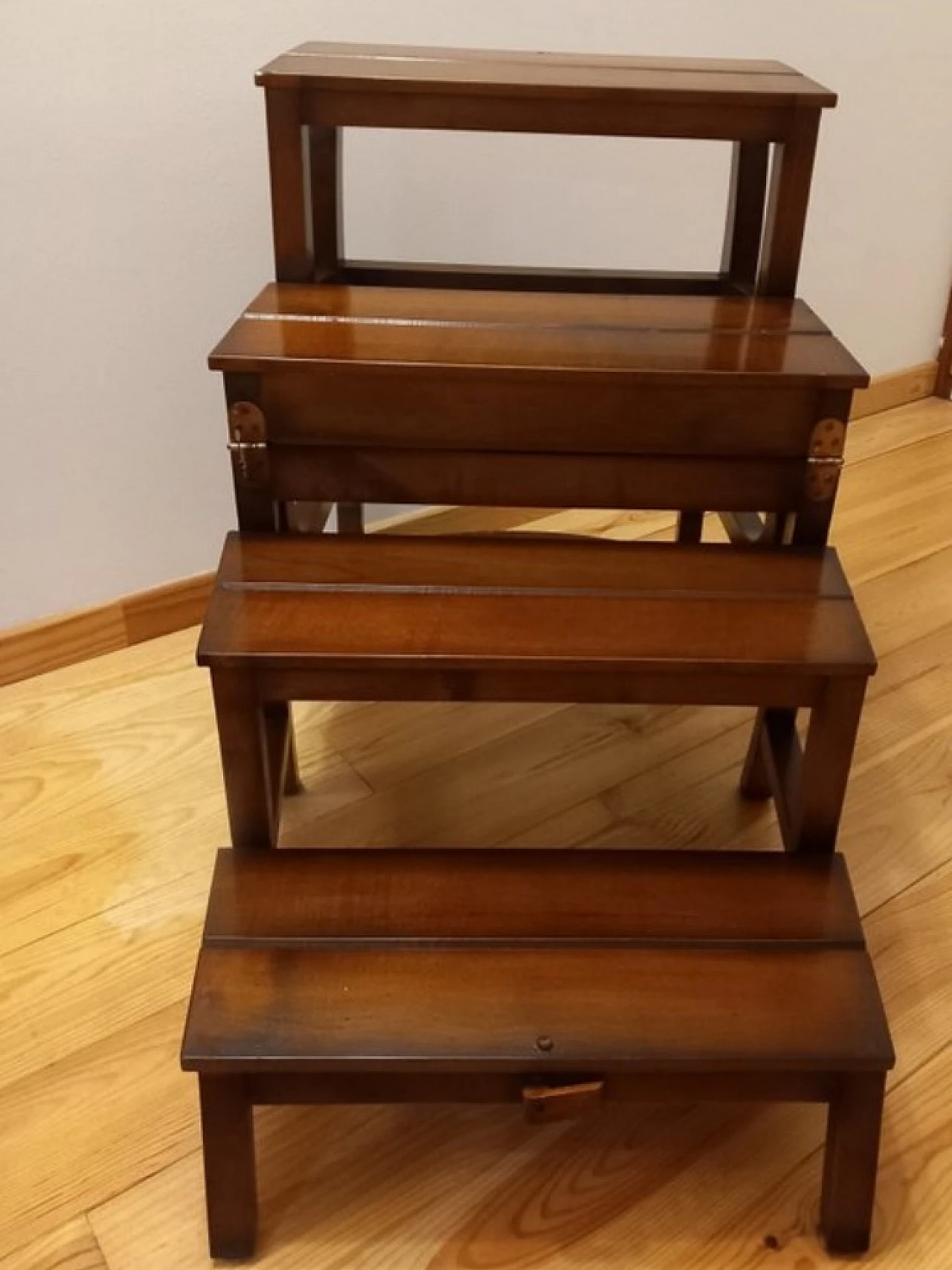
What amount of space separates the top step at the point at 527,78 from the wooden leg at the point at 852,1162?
31.8 inches

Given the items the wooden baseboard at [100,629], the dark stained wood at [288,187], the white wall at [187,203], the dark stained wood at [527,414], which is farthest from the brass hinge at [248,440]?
the wooden baseboard at [100,629]

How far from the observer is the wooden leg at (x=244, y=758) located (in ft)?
2.75

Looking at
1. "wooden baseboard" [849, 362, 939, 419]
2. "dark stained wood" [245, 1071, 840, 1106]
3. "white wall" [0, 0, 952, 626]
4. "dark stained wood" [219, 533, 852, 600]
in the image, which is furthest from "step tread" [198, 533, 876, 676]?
"wooden baseboard" [849, 362, 939, 419]

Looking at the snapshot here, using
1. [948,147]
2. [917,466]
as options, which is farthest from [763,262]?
[948,147]

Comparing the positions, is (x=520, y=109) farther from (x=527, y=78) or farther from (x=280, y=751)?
(x=280, y=751)

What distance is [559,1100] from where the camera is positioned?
771 mm

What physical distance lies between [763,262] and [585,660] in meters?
0.52

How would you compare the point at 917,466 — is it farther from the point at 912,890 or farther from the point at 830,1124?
the point at 830,1124

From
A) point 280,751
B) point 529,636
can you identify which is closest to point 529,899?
point 529,636

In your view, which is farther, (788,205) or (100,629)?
(100,629)

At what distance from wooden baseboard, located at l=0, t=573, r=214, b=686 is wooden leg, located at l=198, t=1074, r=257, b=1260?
77 centimetres

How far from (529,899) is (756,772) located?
45 cm

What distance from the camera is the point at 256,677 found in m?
0.84

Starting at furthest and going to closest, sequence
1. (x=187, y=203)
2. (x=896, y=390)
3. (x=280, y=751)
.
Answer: (x=896, y=390), (x=187, y=203), (x=280, y=751)
